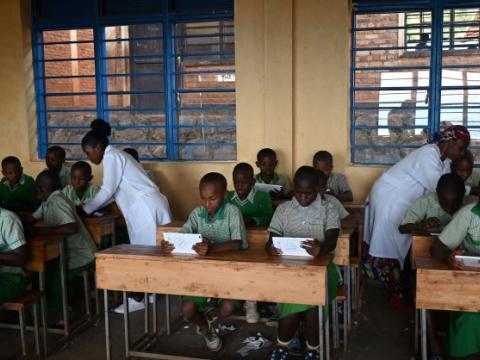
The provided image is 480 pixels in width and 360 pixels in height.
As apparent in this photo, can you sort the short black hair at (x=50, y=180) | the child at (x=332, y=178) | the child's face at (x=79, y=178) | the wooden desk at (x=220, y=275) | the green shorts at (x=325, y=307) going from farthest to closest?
the child at (x=332, y=178) < the child's face at (x=79, y=178) < the short black hair at (x=50, y=180) < the green shorts at (x=325, y=307) < the wooden desk at (x=220, y=275)

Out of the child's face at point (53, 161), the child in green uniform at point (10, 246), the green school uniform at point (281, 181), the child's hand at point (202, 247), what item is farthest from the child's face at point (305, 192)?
→ the child's face at point (53, 161)

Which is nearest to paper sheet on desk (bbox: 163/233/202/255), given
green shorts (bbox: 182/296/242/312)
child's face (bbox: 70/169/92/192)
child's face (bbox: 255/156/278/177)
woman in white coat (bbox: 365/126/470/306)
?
green shorts (bbox: 182/296/242/312)

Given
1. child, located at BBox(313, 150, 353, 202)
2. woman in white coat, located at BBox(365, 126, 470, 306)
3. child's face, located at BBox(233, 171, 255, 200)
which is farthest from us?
child, located at BBox(313, 150, 353, 202)

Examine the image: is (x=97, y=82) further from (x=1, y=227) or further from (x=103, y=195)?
(x=1, y=227)

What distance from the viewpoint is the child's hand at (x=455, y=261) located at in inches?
108

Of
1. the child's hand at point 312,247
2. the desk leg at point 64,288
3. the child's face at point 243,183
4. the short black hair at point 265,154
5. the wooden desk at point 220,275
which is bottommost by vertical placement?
the desk leg at point 64,288

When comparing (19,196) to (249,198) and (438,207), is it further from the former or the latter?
(438,207)

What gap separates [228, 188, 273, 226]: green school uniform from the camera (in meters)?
4.22

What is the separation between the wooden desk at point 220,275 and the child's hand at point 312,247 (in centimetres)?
4

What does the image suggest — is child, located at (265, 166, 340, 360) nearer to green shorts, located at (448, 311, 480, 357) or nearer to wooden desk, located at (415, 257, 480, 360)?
wooden desk, located at (415, 257, 480, 360)

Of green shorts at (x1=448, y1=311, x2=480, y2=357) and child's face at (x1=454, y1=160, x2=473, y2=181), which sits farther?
child's face at (x1=454, y1=160, x2=473, y2=181)

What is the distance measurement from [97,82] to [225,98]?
156 centimetres

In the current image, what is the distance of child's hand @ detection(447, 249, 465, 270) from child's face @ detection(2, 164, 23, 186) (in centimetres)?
396

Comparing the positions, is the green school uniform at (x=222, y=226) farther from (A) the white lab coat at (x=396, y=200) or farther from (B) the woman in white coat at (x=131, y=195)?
(A) the white lab coat at (x=396, y=200)
